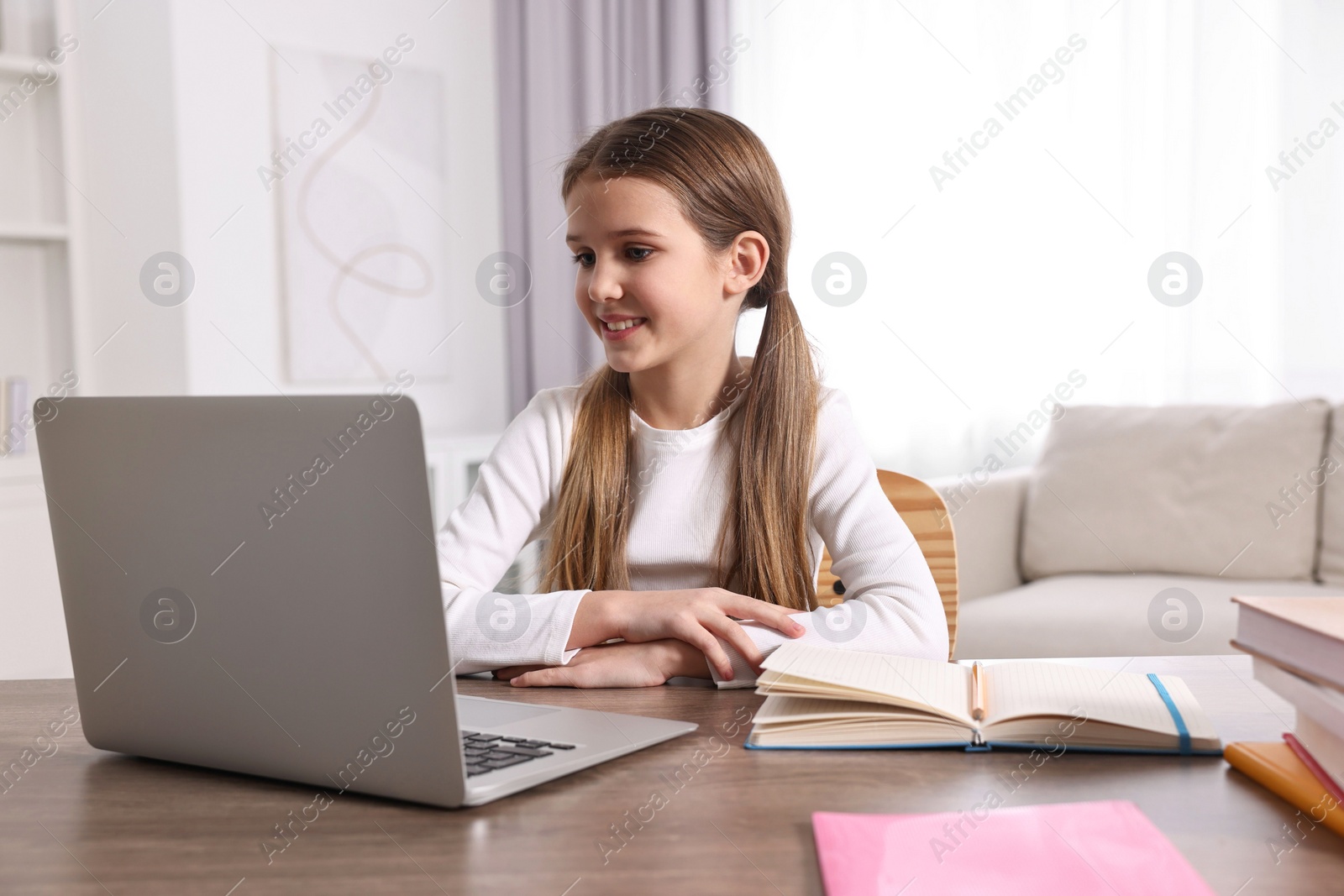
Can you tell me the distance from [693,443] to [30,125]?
8.42ft

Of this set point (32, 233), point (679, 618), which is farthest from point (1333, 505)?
point (32, 233)

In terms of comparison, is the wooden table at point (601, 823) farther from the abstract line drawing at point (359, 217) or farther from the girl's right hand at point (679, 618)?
the abstract line drawing at point (359, 217)

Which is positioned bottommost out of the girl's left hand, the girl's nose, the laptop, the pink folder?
the girl's left hand

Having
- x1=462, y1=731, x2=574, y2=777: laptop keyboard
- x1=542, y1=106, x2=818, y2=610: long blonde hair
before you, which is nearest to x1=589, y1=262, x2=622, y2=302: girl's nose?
x1=542, y1=106, x2=818, y2=610: long blonde hair

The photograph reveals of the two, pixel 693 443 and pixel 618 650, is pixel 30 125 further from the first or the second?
pixel 618 650

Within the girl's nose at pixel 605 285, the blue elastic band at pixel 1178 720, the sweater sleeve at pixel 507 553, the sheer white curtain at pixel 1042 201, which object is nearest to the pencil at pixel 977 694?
the blue elastic band at pixel 1178 720

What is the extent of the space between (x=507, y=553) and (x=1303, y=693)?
2.88 ft

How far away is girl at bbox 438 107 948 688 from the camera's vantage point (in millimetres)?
1250

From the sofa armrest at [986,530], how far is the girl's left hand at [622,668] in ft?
5.35

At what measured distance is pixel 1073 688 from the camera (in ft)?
2.52

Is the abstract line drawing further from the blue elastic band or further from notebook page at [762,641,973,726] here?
the blue elastic band

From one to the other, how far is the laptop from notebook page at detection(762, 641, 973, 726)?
118 mm

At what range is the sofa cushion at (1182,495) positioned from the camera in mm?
2410

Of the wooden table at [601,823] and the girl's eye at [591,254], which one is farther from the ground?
the girl's eye at [591,254]
